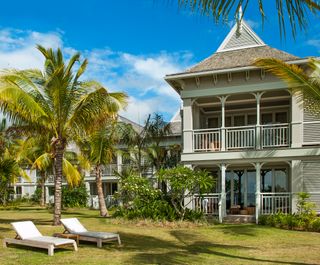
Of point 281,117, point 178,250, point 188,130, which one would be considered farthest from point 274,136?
point 178,250

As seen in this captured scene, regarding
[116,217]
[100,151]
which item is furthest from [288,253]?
[100,151]

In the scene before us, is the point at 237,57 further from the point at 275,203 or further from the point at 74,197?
the point at 74,197

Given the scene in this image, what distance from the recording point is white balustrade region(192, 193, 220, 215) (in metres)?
20.4

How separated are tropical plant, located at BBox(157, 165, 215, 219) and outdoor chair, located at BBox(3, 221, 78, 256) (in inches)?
278

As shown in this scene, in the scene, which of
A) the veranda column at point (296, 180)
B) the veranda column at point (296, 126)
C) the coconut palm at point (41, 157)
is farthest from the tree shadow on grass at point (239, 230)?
the coconut palm at point (41, 157)

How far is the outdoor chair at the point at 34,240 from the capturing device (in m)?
10.5

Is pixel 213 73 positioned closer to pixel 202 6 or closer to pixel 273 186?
pixel 273 186

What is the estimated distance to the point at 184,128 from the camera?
2061 centimetres

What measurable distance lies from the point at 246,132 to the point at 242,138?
36 centimetres

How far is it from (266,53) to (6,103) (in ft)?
42.2

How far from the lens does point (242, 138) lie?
20.2 meters

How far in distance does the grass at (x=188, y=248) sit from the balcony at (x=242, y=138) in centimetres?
437

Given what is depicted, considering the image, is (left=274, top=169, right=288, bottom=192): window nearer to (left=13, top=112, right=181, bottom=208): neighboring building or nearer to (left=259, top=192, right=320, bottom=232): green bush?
(left=259, top=192, right=320, bottom=232): green bush

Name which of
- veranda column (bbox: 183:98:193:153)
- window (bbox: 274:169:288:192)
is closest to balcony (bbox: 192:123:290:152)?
veranda column (bbox: 183:98:193:153)
